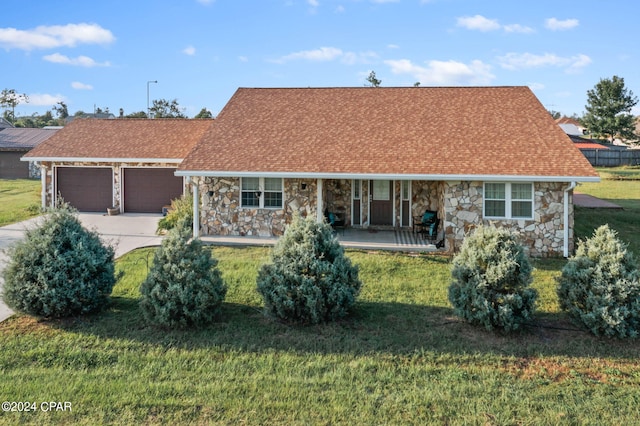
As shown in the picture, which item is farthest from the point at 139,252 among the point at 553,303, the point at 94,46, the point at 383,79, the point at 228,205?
the point at 383,79

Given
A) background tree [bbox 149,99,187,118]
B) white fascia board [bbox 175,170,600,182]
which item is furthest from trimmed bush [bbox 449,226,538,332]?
background tree [bbox 149,99,187,118]

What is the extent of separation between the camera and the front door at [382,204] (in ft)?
52.0

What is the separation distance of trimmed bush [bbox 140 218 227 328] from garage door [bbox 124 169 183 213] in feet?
40.5

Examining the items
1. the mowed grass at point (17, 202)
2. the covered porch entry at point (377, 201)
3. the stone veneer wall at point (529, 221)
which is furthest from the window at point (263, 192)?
the mowed grass at point (17, 202)

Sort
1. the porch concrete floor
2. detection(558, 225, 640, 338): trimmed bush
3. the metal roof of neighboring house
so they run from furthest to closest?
the metal roof of neighboring house
the porch concrete floor
detection(558, 225, 640, 338): trimmed bush

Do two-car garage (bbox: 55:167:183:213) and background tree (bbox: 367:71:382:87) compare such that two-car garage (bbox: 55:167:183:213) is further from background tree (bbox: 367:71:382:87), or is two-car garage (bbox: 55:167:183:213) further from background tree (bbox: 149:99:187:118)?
background tree (bbox: 149:99:187:118)

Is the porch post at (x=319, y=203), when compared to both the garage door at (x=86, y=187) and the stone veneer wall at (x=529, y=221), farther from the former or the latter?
the garage door at (x=86, y=187)

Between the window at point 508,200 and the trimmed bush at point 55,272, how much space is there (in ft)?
32.1

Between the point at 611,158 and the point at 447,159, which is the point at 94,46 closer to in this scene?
the point at 447,159

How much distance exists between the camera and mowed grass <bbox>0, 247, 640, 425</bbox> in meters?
5.02

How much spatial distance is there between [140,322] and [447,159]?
9.22m

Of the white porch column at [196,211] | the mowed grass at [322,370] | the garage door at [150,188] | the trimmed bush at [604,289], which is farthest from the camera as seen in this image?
the garage door at [150,188]

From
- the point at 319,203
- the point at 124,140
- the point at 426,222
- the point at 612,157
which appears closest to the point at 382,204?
the point at 426,222

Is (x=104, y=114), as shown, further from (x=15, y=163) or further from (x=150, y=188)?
(x=150, y=188)
